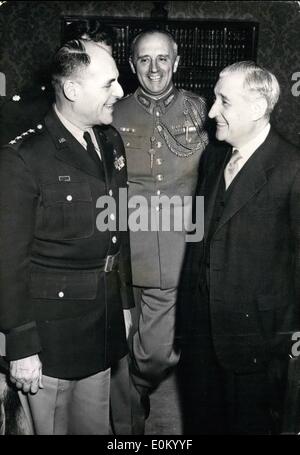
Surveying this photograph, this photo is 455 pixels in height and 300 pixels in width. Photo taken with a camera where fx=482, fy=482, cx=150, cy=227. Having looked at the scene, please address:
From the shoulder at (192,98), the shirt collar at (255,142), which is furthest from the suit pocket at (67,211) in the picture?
the shoulder at (192,98)

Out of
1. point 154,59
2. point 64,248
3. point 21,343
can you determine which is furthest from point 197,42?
point 21,343

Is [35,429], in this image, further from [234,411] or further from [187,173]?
[187,173]

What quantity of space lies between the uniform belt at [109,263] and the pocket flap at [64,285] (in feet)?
0.16

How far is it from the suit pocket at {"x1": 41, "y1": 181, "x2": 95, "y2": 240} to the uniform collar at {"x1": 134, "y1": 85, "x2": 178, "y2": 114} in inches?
30.6

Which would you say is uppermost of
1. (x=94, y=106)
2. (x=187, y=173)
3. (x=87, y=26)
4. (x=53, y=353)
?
(x=87, y=26)

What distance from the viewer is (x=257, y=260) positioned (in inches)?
64.7

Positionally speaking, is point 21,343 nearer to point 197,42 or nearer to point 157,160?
point 157,160

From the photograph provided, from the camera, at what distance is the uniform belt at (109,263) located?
1.66m

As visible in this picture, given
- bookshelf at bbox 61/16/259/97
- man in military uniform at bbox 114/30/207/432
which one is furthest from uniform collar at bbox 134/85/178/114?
bookshelf at bbox 61/16/259/97

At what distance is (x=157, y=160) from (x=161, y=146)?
70 millimetres

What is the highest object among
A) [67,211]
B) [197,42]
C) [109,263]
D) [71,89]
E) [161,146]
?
[197,42]
